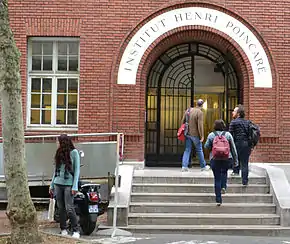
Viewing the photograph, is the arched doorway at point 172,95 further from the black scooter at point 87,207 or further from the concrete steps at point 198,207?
the black scooter at point 87,207

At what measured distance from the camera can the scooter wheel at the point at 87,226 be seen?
840 centimetres

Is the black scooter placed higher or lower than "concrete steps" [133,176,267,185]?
lower

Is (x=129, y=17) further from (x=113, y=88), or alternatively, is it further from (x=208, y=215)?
(x=208, y=215)

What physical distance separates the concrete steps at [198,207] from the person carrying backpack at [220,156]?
387 mm

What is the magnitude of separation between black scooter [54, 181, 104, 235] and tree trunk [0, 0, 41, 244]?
1874mm

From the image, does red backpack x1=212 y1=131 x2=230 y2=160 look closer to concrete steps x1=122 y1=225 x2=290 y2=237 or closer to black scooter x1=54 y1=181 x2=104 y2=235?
concrete steps x1=122 y1=225 x2=290 y2=237

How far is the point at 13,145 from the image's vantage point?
6539 mm

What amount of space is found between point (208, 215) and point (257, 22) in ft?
17.5

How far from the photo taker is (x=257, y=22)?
12.0m

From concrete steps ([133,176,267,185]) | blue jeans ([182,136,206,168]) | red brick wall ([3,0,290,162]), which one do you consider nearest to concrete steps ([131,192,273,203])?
concrete steps ([133,176,267,185])

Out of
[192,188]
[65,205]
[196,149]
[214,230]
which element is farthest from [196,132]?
[65,205]

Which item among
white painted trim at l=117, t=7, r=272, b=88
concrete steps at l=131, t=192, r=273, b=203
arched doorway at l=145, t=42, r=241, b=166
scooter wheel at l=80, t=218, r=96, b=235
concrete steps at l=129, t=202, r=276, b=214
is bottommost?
scooter wheel at l=80, t=218, r=96, b=235

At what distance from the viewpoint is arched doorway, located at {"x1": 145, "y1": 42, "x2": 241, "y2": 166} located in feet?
42.7

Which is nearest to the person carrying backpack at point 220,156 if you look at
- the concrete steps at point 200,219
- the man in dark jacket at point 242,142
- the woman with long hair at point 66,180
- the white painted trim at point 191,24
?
the man in dark jacket at point 242,142
